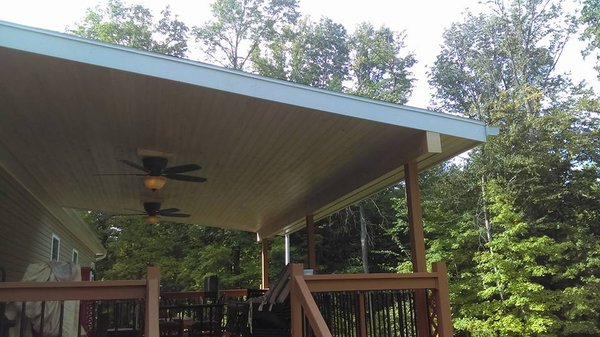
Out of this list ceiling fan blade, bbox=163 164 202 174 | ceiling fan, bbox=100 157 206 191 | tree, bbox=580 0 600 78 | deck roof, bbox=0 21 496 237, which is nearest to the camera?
deck roof, bbox=0 21 496 237

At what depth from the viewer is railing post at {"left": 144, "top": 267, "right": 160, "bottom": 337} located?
10.6ft

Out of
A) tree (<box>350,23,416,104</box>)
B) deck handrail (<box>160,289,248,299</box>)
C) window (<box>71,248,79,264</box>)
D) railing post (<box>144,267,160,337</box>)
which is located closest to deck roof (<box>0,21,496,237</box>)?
railing post (<box>144,267,160,337</box>)

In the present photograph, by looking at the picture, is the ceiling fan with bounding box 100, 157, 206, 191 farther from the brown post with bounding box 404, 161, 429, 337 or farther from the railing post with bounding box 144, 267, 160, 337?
the brown post with bounding box 404, 161, 429, 337

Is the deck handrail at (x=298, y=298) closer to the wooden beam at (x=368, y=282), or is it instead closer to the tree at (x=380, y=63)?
the wooden beam at (x=368, y=282)

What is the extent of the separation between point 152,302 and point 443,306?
235 centimetres

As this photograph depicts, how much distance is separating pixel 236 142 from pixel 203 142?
0.35m

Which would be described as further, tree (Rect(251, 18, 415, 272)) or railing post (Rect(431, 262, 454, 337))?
tree (Rect(251, 18, 415, 272))

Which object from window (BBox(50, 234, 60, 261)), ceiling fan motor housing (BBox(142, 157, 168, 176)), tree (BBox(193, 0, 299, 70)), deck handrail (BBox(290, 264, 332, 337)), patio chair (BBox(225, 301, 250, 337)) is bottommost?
patio chair (BBox(225, 301, 250, 337))

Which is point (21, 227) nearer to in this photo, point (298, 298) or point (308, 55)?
point (298, 298)

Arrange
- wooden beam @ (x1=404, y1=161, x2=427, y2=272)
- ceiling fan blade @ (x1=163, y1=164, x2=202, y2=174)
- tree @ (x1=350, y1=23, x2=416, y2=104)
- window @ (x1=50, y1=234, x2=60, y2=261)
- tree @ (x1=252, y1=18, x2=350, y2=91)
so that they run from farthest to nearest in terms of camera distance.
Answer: tree @ (x1=252, y1=18, x2=350, y2=91) → tree @ (x1=350, y1=23, x2=416, y2=104) → window @ (x1=50, y1=234, x2=60, y2=261) → ceiling fan blade @ (x1=163, y1=164, x2=202, y2=174) → wooden beam @ (x1=404, y1=161, x2=427, y2=272)

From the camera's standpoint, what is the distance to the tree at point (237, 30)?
2494 centimetres

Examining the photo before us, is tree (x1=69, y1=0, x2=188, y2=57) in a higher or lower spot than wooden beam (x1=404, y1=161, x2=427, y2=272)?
higher

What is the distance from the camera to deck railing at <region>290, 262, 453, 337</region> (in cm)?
392

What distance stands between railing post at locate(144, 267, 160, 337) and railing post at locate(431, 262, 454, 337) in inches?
90.4
